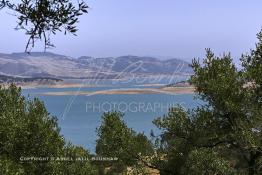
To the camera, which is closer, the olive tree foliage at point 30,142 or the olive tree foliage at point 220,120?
the olive tree foliage at point 220,120

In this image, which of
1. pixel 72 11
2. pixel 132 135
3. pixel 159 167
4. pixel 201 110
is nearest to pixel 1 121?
pixel 132 135

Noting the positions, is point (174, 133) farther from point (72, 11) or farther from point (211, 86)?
point (72, 11)

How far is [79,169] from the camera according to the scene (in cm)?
3528

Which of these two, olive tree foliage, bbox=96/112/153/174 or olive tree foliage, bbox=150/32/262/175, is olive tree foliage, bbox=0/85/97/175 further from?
olive tree foliage, bbox=150/32/262/175

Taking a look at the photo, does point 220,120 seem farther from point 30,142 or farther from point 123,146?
point 30,142

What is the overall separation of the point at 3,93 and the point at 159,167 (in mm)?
17950

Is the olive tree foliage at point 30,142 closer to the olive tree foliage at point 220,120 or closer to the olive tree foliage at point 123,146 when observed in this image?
the olive tree foliage at point 123,146

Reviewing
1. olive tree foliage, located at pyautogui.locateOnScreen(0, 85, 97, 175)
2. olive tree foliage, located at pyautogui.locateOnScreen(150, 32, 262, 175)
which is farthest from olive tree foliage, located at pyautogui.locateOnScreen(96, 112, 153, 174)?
olive tree foliage, located at pyautogui.locateOnScreen(0, 85, 97, 175)

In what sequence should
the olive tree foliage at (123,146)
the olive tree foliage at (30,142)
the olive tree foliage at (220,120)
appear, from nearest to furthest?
1. the olive tree foliage at (220,120)
2. the olive tree foliage at (123,146)
3. the olive tree foliage at (30,142)

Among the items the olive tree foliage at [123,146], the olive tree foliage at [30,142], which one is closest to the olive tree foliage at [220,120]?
the olive tree foliage at [123,146]

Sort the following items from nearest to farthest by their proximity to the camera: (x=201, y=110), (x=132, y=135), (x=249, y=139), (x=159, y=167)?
(x=249, y=139) < (x=201, y=110) < (x=159, y=167) < (x=132, y=135)

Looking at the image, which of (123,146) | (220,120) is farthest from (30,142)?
(220,120)

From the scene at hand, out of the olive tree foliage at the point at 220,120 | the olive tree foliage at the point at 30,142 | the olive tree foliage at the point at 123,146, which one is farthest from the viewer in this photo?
the olive tree foliage at the point at 30,142

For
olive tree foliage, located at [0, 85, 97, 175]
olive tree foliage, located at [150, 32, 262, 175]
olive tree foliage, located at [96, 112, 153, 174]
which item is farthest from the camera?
olive tree foliage, located at [0, 85, 97, 175]
